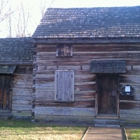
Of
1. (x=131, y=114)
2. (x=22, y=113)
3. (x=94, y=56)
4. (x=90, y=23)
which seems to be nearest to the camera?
(x=131, y=114)

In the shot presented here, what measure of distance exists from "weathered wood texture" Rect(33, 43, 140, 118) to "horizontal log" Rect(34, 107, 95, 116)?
155 millimetres

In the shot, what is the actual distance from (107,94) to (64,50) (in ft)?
10.0

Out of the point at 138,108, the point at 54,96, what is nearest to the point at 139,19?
the point at 138,108

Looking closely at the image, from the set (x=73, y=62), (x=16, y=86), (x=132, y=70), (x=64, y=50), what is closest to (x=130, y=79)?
(x=132, y=70)

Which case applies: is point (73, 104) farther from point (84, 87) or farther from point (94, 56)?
A: point (94, 56)

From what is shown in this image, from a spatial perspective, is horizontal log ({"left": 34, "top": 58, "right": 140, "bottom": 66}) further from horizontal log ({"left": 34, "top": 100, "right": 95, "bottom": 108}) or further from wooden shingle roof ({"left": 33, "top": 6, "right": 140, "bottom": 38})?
horizontal log ({"left": 34, "top": 100, "right": 95, "bottom": 108})

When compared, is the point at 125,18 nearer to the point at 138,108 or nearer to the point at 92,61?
the point at 92,61

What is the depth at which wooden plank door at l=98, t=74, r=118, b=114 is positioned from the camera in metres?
14.9

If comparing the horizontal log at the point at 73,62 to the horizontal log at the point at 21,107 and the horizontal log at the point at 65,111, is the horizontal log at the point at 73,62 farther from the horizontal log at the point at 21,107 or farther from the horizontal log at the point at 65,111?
the horizontal log at the point at 21,107

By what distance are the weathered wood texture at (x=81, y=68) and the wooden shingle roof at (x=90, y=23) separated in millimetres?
612

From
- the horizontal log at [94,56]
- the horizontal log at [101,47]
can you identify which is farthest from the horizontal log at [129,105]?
the horizontal log at [101,47]

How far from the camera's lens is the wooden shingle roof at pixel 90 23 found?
1494 centimetres

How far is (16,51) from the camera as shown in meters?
17.3

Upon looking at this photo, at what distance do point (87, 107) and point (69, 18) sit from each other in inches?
204
